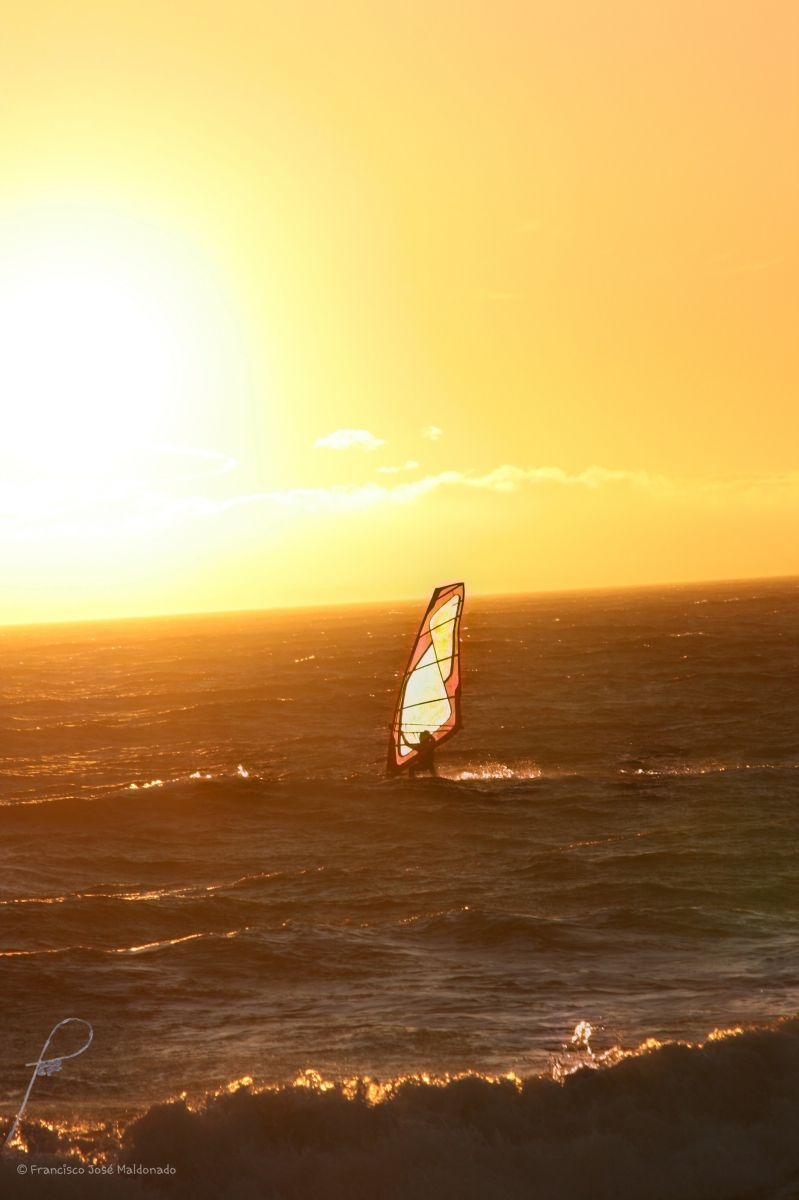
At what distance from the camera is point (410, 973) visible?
33.5 feet

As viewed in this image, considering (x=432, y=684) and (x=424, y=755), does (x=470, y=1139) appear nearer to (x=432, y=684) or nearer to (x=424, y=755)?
(x=432, y=684)

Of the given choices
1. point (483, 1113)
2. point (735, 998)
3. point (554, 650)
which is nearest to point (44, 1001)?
point (483, 1113)

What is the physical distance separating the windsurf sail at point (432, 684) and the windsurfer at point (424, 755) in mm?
63

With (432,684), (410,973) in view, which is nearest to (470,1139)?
(410,973)

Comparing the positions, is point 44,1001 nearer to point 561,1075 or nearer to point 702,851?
point 561,1075

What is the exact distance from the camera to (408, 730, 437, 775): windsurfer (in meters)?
22.9

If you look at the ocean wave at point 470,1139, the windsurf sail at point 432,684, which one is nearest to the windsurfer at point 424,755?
the windsurf sail at point 432,684

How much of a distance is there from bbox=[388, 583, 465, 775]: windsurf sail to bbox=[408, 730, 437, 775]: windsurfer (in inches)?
2.5

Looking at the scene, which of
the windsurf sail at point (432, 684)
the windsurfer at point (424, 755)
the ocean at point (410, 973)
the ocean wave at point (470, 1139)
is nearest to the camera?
the ocean wave at point (470, 1139)

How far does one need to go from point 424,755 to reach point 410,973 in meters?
12.8

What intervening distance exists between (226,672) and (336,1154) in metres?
51.4

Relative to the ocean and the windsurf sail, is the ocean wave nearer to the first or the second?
the ocean

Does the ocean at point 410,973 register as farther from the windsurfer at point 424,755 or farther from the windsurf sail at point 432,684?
the windsurf sail at point 432,684

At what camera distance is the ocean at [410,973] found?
682cm
